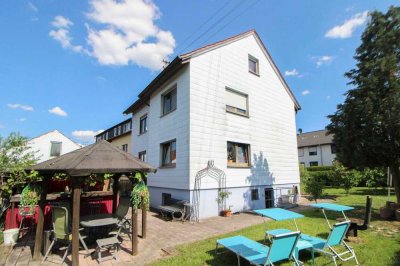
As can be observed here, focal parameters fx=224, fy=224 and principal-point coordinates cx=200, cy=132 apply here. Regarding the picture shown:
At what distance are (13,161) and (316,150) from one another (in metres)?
42.3

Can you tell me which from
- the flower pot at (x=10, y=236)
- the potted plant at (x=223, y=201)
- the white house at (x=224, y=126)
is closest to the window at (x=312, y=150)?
the white house at (x=224, y=126)

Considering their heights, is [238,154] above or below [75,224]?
above

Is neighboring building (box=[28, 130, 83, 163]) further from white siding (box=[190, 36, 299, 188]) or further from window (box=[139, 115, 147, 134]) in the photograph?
white siding (box=[190, 36, 299, 188])

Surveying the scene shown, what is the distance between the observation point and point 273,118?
1528 cm

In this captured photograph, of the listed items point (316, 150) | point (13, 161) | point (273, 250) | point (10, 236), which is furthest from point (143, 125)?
point (316, 150)

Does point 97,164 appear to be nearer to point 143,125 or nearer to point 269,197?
point 269,197

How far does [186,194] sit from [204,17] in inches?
360

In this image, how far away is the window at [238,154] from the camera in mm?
12396

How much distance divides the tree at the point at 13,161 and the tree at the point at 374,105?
12.9 metres

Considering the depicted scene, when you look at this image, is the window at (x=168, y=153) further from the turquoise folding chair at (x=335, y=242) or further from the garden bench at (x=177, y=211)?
the turquoise folding chair at (x=335, y=242)

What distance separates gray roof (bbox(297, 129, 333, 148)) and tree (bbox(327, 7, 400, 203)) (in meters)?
30.7

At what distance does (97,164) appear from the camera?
5.51 metres

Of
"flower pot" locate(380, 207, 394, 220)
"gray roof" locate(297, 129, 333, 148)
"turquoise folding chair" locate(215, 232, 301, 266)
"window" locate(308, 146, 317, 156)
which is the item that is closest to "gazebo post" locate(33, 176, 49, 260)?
"turquoise folding chair" locate(215, 232, 301, 266)

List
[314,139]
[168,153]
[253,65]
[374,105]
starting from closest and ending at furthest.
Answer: [374,105]
[168,153]
[253,65]
[314,139]
